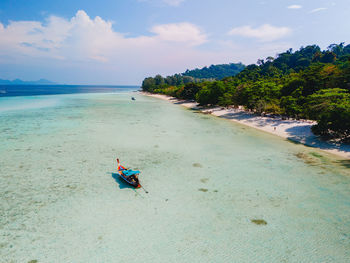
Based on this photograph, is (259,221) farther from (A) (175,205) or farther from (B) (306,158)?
(B) (306,158)

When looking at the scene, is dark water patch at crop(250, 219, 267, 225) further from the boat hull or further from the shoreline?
the shoreline

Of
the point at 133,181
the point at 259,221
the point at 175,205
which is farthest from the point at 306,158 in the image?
the point at 133,181

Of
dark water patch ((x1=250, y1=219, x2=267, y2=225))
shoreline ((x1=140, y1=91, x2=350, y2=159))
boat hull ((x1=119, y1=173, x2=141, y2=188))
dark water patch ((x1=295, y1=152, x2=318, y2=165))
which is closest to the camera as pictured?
dark water patch ((x1=250, y1=219, x2=267, y2=225))

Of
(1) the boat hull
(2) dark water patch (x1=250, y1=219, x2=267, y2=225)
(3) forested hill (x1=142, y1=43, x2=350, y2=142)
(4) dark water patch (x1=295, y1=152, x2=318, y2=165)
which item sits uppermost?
(3) forested hill (x1=142, y1=43, x2=350, y2=142)

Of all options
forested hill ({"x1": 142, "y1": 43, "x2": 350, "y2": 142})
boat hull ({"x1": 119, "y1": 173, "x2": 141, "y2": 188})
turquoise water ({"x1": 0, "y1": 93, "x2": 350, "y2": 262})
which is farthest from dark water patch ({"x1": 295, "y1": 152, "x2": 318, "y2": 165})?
boat hull ({"x1": 119, "y1": 173, "x2": 141, "y2": 188})

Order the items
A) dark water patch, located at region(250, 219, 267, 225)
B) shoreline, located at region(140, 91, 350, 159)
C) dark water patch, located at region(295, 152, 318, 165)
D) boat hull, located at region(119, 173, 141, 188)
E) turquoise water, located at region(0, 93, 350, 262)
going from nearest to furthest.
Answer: turquoise water, located at region(0, 93, 350, 262) → dark water patch, located at region(250, 219, 267, 225) → boat hull, located at region(119, 173, 141, 188) → dark water patch, located at region(295, 152, 318, 165) → shoreline, located at region(140, 91, 350, 159)

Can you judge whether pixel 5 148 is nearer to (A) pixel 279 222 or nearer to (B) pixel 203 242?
(B) pixel 203 242

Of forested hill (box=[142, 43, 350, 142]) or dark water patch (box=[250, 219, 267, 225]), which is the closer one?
dark water patch (box=[250, 219, 267, 225])

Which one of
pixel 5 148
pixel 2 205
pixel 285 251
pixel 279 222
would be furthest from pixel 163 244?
pixel 5 148

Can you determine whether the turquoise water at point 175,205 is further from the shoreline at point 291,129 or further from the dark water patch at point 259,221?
the shoreline at point 291,129
